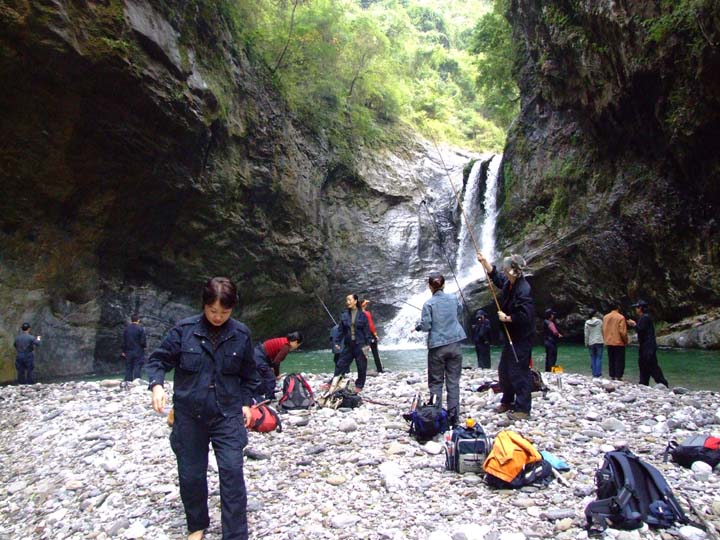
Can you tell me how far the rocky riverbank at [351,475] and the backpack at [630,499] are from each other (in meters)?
0.09

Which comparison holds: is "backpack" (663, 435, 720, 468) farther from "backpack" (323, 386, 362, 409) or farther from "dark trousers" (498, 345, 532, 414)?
"backpack" (323, 386, 362, 409)

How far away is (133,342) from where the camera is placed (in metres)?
11.9

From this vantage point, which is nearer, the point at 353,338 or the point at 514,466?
the point at 514,466

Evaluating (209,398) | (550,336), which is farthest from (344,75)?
(209,398)

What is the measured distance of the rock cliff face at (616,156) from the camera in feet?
45.9

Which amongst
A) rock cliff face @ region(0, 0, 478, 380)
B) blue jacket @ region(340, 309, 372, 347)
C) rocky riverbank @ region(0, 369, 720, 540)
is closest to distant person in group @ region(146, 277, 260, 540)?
rocky riverbank @ region(0, 369, 720, 540)

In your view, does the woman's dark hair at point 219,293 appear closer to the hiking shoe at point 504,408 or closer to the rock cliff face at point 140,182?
the hiking shoe at point 504,408

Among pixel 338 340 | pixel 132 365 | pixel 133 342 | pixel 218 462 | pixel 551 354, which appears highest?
pixel 338 340

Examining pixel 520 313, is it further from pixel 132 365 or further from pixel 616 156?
pixel 616 156

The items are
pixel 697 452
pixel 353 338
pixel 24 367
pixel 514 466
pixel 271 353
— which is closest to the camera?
pixel 514 466

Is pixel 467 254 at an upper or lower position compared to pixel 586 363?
upper

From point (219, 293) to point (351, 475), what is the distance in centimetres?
238

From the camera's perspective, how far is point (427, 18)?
65.6 metres

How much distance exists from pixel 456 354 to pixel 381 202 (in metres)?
21.6
